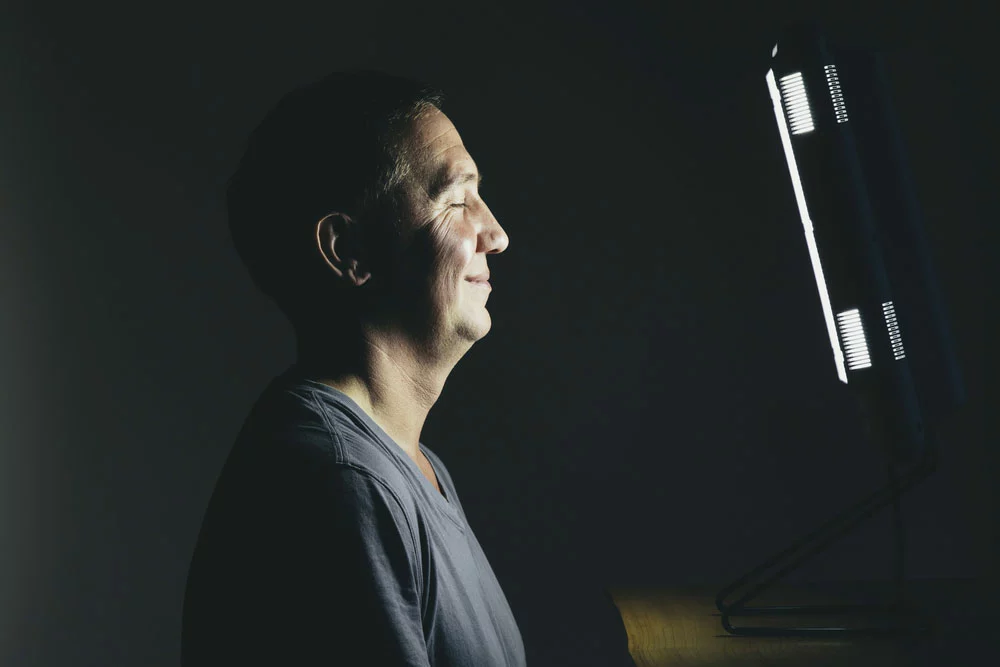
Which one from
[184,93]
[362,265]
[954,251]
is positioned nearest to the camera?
[362,265]

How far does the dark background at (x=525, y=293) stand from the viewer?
2035 mm

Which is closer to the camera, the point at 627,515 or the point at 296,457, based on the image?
the point at 296,457

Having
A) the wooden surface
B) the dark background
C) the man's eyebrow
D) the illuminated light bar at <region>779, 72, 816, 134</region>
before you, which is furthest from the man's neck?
the dark background

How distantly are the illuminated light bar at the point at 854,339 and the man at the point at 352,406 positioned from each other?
18.4 inches

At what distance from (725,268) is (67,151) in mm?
1726

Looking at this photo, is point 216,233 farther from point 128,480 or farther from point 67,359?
point 128,480

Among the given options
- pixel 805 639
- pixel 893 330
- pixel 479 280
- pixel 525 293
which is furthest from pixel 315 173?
pixel 525 293

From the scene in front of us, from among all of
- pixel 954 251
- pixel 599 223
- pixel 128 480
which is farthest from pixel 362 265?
pixel 954 251

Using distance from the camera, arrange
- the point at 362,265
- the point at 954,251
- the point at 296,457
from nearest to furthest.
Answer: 1. the point at 296,457
2. the point at 362,265
3. the point at 954,251

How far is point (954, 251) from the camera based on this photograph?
2.00 m

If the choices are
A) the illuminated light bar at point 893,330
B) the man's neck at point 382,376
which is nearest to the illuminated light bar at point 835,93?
the illuminated light bar at point 893,330

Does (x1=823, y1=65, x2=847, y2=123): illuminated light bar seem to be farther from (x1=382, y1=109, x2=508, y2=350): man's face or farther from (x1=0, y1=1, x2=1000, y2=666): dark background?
(x1=0, y1=1, x2=1000, y2=666): dark background

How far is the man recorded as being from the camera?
65 cm

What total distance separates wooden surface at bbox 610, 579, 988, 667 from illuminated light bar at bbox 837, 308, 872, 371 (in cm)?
37
